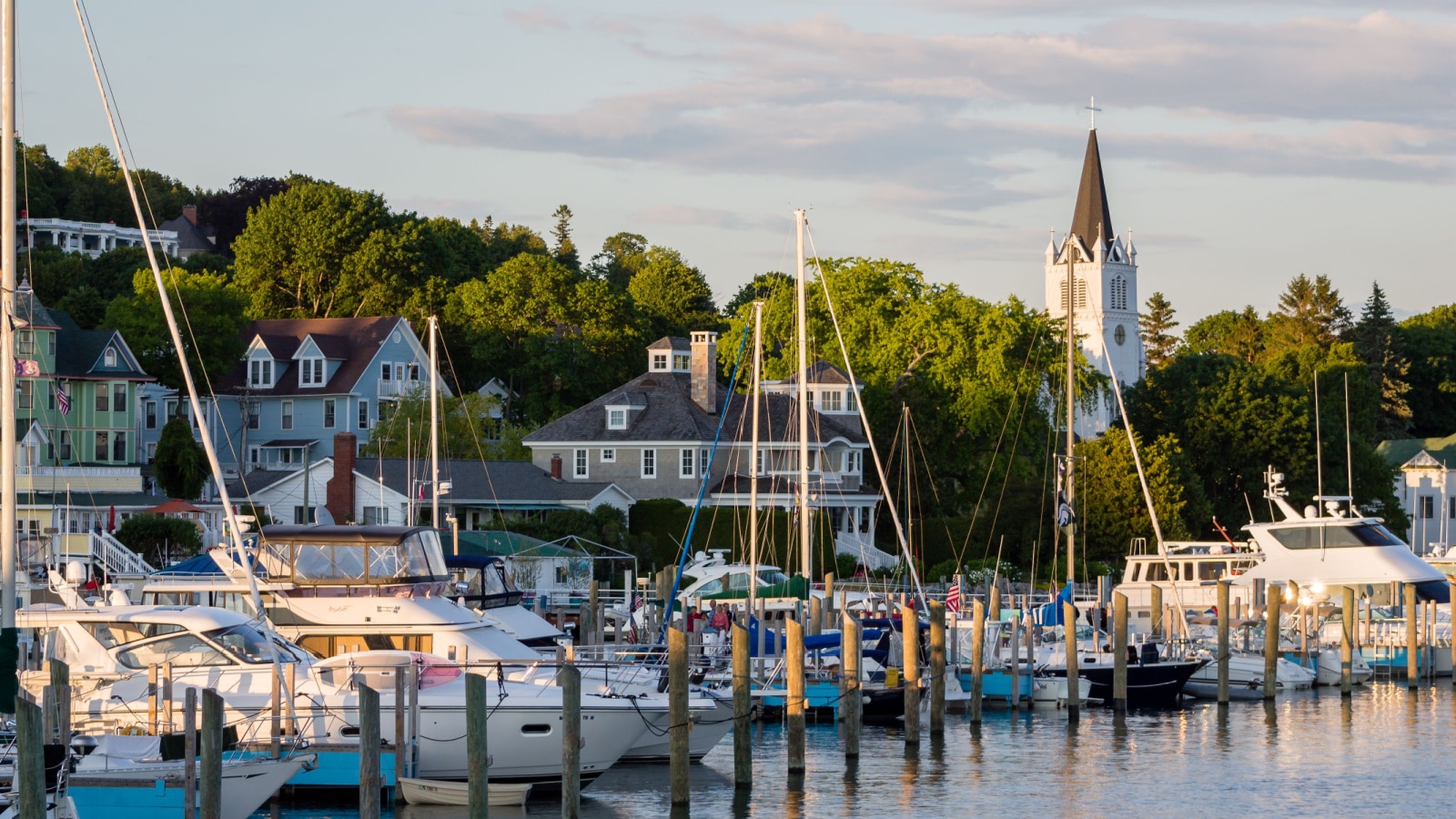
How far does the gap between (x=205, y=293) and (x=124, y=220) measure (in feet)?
201

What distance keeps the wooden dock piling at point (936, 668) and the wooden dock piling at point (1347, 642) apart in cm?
1477

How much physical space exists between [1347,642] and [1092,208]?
289ft

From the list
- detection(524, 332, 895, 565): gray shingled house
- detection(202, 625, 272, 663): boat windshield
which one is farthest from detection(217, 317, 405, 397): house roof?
detection(202, 625, 272, 663): boat windshield

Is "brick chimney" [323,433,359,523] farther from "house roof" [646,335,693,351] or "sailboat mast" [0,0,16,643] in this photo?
"sailboat mast" [0,0,16,643]

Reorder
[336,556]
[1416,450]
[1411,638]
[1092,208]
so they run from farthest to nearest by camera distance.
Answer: [1092,208], [1416,450], [1411,638], [336,556]

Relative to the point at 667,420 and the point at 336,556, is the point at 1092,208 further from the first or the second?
the point at 336,556

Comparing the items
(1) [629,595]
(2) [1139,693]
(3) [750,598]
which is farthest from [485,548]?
(2) [1139,693]

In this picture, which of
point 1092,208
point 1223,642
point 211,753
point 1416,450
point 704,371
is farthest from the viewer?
point 1092,208

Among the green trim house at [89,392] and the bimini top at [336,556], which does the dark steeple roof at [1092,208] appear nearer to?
the green trim house at [89,392]

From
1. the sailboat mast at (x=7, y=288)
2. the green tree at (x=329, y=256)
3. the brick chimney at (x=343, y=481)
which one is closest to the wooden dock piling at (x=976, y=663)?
the sailboat mast at (x=7, y=288)

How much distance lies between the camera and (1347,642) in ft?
152

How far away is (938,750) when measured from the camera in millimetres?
34062

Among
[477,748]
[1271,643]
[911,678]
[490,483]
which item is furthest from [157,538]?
[477,748]

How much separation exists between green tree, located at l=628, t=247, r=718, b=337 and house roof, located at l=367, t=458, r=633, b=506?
39381mm
